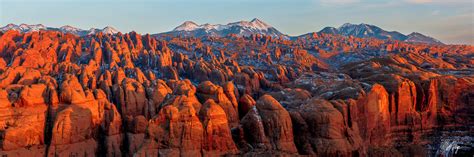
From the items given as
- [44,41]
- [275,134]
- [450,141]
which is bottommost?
[450,141]

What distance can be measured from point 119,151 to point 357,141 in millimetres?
21650

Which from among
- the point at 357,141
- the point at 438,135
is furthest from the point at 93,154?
the point at 438,135

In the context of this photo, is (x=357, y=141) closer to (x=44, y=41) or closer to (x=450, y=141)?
(x=450, y=141)

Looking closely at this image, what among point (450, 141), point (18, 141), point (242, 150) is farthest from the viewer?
point (450, 141)

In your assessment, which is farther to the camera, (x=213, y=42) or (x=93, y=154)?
(x=213, y=42)

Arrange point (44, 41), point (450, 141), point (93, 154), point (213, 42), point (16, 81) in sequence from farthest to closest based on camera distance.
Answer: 1. point (213, 42)
2. point (44, 41)
3. point (16, 81)
4. point (450, 141)
5. point (93, 154)

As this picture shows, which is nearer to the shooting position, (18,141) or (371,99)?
(18,141)

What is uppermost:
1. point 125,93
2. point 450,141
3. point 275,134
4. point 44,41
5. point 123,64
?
point 44,41

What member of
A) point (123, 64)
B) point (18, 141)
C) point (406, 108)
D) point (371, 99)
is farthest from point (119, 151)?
point (123, 64)

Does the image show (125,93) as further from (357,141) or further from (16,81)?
(357,141)

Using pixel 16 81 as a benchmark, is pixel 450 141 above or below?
below

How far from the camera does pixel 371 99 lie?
47.8 metres

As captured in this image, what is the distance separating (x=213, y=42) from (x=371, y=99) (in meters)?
145

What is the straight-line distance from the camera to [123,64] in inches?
4006
